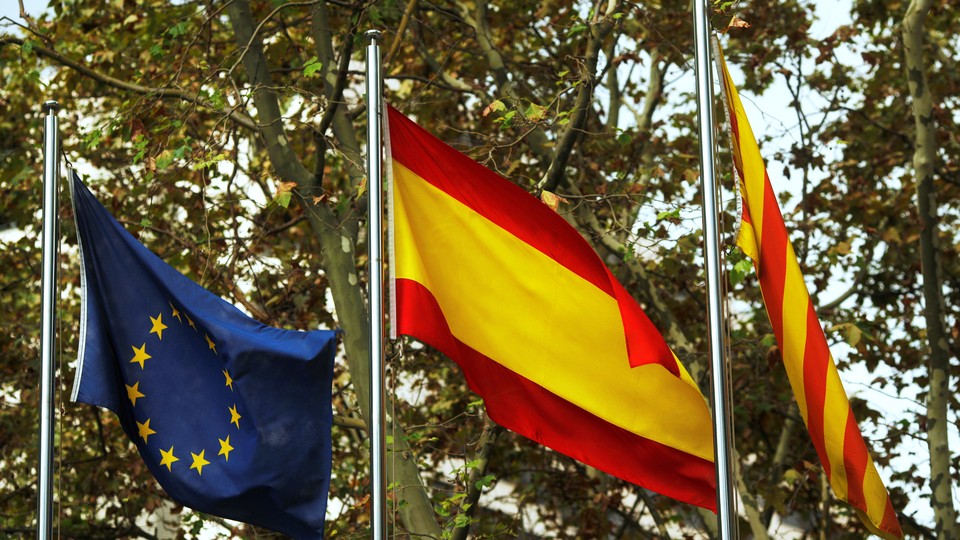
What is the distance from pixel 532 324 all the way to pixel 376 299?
82 centimetres

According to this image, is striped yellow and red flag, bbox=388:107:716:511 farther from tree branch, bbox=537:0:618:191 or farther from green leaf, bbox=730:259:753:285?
green leaf, bbox=730:259:753:285

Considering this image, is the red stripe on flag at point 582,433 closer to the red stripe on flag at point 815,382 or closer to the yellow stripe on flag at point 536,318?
the yellow stripe on flag at point 536,318

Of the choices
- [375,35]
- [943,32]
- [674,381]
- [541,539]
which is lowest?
[674,381]

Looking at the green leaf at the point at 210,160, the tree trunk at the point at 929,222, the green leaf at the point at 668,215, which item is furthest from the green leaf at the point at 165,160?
the tree trunk at the point at 929,222

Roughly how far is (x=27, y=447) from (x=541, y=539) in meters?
5.07

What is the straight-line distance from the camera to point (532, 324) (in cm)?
736

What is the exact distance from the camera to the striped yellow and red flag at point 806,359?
22.8 ft

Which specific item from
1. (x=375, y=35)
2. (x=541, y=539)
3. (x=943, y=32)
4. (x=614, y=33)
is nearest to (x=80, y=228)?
(x=375, y=35)

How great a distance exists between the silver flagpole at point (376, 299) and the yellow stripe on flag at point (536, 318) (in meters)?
0.21

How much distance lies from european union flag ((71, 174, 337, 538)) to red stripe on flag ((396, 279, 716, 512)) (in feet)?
2.28

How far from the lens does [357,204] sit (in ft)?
36.6

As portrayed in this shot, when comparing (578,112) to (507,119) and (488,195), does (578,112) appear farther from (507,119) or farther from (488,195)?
(488,195)

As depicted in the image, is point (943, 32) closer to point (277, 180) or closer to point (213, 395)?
point (277, 180)

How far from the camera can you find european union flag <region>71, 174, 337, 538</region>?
7.34 m
